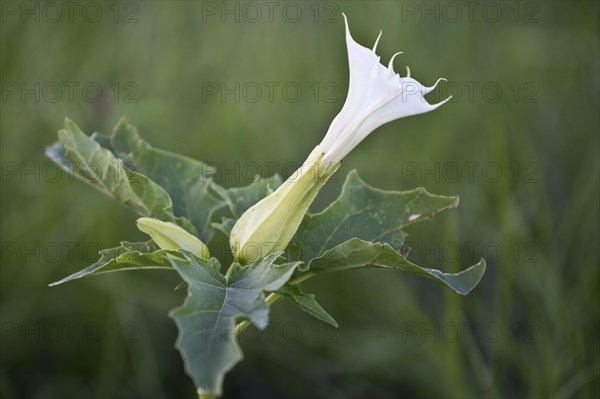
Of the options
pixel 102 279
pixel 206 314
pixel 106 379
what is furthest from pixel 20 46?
pixel 206 314

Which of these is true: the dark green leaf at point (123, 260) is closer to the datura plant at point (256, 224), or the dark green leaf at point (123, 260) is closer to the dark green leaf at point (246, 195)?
the datura plant at point (256, 224)

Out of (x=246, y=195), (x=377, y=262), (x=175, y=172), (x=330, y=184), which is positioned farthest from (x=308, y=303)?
(x=330, y=184)

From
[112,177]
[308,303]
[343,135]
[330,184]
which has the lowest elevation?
[330,184]

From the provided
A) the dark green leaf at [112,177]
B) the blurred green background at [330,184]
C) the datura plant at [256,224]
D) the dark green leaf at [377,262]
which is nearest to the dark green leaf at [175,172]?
the datura plant at [256,224]

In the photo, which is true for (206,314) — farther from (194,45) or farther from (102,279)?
(194,45)

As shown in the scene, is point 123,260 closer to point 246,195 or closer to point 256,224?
point 256,224

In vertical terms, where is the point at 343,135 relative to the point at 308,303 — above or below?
above
